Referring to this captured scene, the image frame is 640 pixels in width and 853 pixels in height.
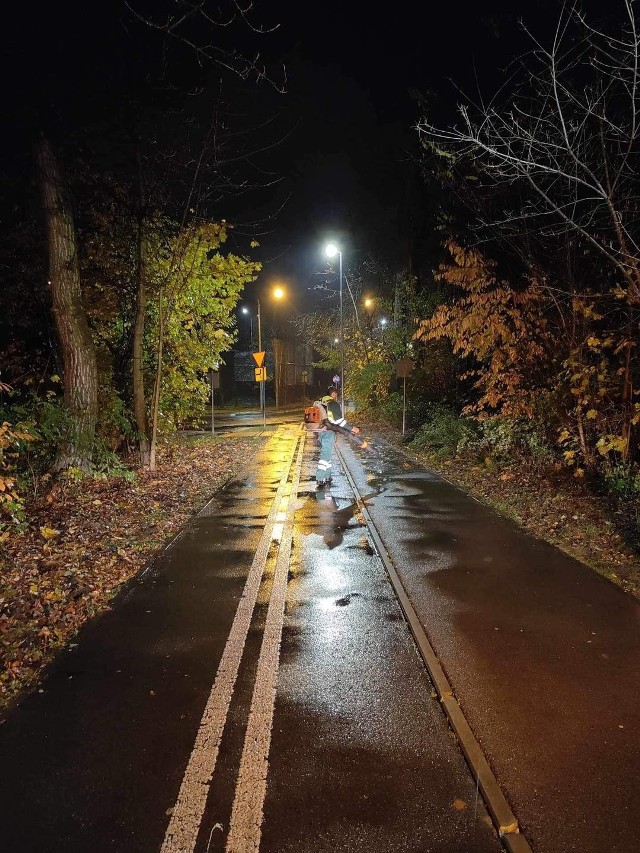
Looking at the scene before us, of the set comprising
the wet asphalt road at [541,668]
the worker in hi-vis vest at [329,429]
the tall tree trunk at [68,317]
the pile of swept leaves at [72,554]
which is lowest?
the wet asphalt road at [541,668]

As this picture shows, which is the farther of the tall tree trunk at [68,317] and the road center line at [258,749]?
the tall tree trunk at [68,317]

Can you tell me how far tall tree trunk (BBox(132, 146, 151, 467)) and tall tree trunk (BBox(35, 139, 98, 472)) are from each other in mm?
1920

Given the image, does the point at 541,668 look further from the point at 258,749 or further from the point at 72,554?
the point at 72,554

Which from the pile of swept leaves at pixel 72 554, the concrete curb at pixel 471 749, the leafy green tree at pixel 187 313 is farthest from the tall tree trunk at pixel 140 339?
the concrete curb at pixel 471 749

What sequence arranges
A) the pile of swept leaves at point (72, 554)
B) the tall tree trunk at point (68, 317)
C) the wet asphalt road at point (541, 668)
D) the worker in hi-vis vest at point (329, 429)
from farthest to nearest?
the worker in hi-vis vest at point (329, 429), the tall tree trunk at point (68, 317), the pile of swept leaves at point (72, 554), the wet asphalt road at point (541, 668)

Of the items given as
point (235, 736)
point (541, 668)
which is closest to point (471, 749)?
point (541, 668)

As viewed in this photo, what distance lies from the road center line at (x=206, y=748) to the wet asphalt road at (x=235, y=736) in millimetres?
11

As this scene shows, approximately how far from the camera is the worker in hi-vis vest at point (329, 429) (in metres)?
11.4

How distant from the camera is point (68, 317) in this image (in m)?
9.80

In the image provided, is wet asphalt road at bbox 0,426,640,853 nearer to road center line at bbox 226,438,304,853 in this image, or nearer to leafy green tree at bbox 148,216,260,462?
road center line at bbox 226,438,304,853

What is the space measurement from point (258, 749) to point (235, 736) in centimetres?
20

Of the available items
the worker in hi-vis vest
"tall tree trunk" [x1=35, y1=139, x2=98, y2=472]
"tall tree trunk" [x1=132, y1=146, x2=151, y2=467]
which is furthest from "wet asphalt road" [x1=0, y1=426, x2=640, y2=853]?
"tall tree trunk" [x1=132, y1=146, x2=151, y2=467]

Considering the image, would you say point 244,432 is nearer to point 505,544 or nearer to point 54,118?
point 54,118

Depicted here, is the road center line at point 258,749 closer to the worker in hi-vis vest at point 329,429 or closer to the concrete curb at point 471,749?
the concrete curb at point 471,749
